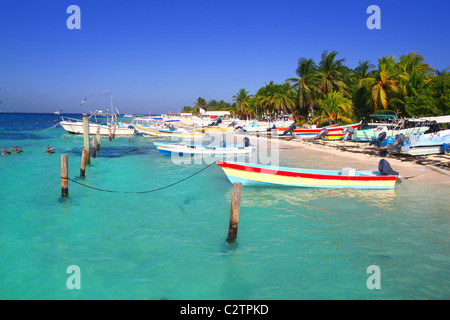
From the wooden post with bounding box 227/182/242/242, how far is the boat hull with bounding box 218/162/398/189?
5168mm

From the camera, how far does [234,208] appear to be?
8320mm

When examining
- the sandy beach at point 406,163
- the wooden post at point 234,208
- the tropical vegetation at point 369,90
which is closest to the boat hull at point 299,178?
the sandy beach at point 406,163

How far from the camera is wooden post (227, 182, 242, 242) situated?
8.14 m

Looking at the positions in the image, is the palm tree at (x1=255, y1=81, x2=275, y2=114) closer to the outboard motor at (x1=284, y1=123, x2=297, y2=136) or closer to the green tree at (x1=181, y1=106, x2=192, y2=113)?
the outboard motor at (x1=284, y1=123, x2=297, y2=136)

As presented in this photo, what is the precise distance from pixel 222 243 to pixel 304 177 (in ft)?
20.1

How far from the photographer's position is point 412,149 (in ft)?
69.8

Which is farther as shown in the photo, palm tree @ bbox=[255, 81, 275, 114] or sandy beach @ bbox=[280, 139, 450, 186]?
palm tree @ bbox=[255, 81, 275, 114]

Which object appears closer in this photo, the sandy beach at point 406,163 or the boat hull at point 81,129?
the sandy beach at point 406,163

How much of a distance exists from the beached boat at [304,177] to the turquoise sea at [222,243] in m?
0.45

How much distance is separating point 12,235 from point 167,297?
6306 mm

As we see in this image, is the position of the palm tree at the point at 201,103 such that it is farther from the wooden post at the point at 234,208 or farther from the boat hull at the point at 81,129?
the wooden post at the point at 234,208

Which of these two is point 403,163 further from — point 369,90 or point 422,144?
point 369,90

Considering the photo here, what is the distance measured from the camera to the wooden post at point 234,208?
814cm

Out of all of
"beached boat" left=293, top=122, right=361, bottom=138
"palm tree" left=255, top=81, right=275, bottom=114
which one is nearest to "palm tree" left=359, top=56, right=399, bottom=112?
"beached boat" left=293, top=122, right=361, bottom=138
